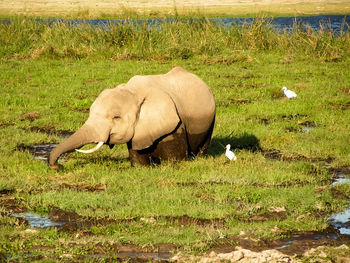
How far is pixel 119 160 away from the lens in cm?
945

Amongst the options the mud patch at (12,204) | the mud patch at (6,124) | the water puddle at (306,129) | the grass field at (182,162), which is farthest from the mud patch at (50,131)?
the water puddle at (306,129)

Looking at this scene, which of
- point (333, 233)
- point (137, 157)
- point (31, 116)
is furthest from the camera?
point (31, 116)

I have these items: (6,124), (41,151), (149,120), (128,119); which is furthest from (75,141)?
(6,124)

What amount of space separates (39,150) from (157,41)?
10925 mm

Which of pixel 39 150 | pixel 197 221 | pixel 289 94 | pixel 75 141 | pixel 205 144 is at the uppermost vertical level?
pixel 75 141

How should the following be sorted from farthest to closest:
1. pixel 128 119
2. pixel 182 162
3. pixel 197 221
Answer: pixel 182 162, pixel 128 119, pixel 197 221

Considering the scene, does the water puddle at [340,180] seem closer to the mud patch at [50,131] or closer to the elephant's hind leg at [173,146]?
the elephant's hind leg at [173,146]

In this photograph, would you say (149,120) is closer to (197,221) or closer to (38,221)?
(197,221)

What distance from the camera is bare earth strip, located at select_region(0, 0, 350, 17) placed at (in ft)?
152

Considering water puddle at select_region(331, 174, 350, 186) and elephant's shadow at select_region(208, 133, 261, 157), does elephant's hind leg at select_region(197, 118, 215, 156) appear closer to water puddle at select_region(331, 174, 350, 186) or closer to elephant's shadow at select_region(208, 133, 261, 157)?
elephant's shadow at select_region(208, 133, 261, 157)

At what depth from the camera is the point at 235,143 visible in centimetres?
1085

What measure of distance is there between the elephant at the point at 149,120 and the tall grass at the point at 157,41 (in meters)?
10.4

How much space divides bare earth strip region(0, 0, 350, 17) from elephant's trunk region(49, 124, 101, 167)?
36196 millimetres

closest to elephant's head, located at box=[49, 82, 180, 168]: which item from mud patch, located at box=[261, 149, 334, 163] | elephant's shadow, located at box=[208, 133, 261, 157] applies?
elephant's shadow, located at box=[208, 133, 261, 157]
